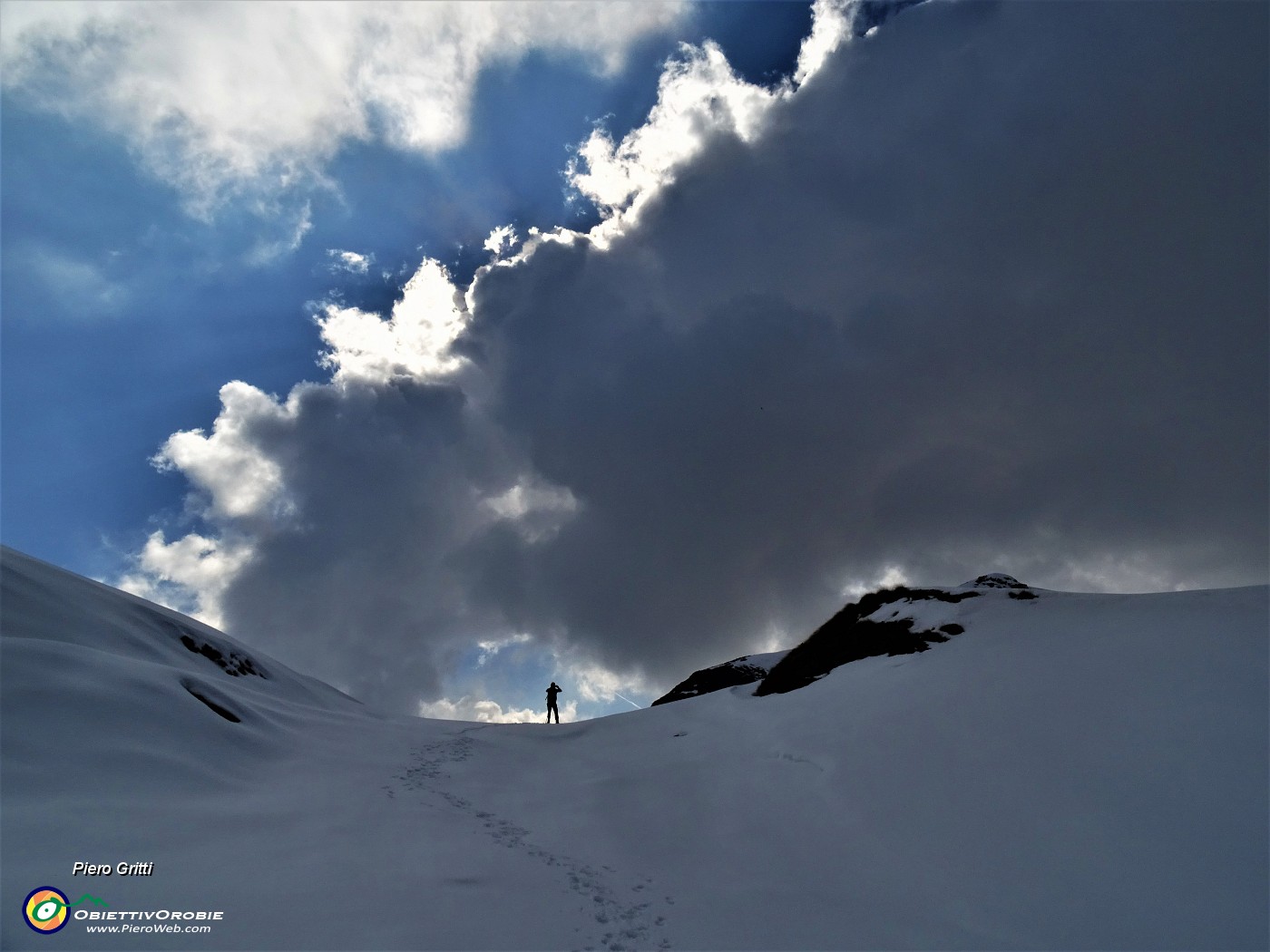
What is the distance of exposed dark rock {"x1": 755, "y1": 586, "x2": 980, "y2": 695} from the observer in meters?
22.7

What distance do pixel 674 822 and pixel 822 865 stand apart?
3937mm

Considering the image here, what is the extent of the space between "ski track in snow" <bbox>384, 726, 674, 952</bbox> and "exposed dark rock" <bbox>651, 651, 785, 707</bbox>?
3312 centimetres

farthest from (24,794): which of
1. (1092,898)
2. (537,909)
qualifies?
(1092,898)

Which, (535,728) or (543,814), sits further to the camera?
(535,728)

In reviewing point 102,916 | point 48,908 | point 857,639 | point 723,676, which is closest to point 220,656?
point 48,908

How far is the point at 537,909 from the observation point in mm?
8664

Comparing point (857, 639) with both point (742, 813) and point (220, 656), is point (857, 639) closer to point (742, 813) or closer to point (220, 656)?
point (742, 813)

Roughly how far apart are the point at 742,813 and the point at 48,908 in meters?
10.9

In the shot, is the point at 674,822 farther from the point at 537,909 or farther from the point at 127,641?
the point at 127,641

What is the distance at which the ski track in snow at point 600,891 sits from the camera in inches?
319

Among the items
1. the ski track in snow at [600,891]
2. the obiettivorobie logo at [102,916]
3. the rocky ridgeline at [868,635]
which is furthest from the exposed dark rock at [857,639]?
the obiettivorobie logo at [102,916]

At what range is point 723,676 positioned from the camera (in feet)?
157

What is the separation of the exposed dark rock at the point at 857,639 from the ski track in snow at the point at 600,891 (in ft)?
49.6

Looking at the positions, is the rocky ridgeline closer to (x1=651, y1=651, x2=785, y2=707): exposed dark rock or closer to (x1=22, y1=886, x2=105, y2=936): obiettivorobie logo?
(x1=651, y1=651, x2=785, y2=707): exposed dark rock
